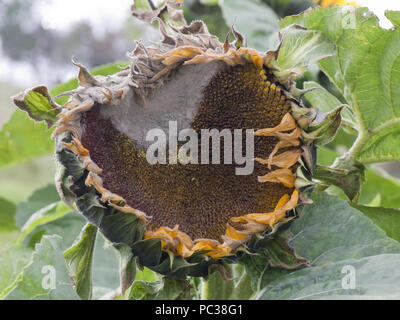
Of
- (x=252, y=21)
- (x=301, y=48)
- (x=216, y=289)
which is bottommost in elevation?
(x=216, y=289)

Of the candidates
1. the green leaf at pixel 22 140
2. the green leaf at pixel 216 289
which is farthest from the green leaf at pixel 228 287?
the green leaf at pixel 22 140

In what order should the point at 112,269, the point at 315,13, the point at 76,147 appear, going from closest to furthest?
the point at 76,147
the point at 315,13
the point at 112,269

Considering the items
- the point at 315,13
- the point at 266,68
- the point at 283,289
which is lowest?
the point at 283,289

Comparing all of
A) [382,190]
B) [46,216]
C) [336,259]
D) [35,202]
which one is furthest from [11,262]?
[382,190]

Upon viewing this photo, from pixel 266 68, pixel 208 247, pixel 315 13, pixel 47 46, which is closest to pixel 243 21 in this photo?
pixel 315 13

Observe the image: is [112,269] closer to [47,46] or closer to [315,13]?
[315,13]

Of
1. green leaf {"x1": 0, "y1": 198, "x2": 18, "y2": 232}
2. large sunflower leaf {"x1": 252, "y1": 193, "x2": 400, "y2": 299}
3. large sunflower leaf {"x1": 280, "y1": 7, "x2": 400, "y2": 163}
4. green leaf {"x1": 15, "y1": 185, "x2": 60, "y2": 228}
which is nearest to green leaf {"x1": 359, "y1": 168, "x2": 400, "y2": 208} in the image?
large sunflower leaf {"x1": 280, "y1": 7, "x2": 400, "y2": 163}

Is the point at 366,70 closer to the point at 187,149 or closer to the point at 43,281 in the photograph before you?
the point at 187,149

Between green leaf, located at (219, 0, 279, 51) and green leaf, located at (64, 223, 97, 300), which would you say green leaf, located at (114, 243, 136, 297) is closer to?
green leaf, located at (64, 223, 97, 300)
